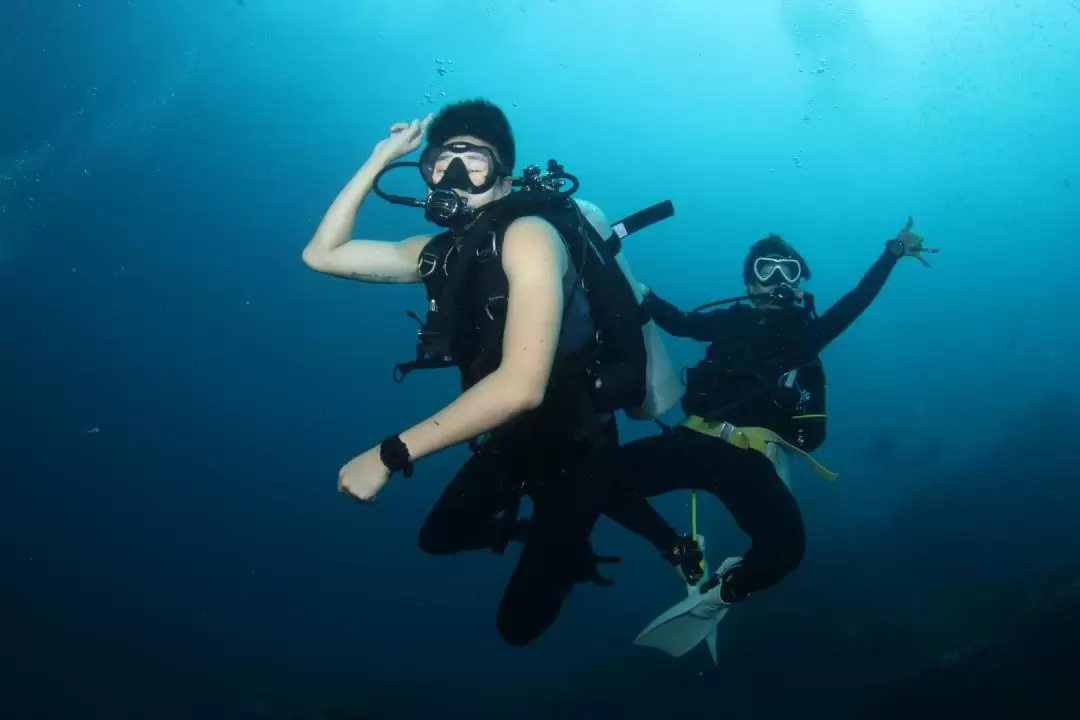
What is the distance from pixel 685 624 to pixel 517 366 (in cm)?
358

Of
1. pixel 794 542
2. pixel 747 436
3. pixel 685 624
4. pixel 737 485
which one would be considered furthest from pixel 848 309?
pixel 685 624

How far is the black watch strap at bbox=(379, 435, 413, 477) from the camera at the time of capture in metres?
2.29

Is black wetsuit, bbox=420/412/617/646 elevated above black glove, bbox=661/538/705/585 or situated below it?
above

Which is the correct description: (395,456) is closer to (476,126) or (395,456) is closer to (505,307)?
(505,307)

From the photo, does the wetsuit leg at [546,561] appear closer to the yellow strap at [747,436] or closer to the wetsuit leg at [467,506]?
the wetsuit leg at [467,506]

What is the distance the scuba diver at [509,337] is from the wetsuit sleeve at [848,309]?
49.5 inches

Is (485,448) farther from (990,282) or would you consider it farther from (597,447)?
(990,282)

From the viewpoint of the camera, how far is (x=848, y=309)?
183 inches

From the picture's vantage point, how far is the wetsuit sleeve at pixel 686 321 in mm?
4664

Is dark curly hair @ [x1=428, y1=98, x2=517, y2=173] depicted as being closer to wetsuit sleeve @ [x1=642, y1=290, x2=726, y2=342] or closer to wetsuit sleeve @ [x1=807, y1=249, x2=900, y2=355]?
wetsuit sleeve @ [x1=642, y1=290, x2=726, y2=342]

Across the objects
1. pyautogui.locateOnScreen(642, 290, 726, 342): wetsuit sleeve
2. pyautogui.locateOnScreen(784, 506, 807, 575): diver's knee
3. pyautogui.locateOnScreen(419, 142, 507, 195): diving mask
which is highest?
pyautogui.locateOnScreen(419, 142, 507, 195): diving mask

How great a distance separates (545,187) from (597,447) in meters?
1.40

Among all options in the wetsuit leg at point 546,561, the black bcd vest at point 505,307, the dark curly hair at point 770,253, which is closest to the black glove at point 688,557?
the wetsuit leg at point 546,561

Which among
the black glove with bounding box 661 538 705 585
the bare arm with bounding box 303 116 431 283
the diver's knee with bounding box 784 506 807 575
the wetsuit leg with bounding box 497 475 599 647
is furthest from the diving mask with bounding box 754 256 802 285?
the bare arm with bounding box 303 116 431 283
